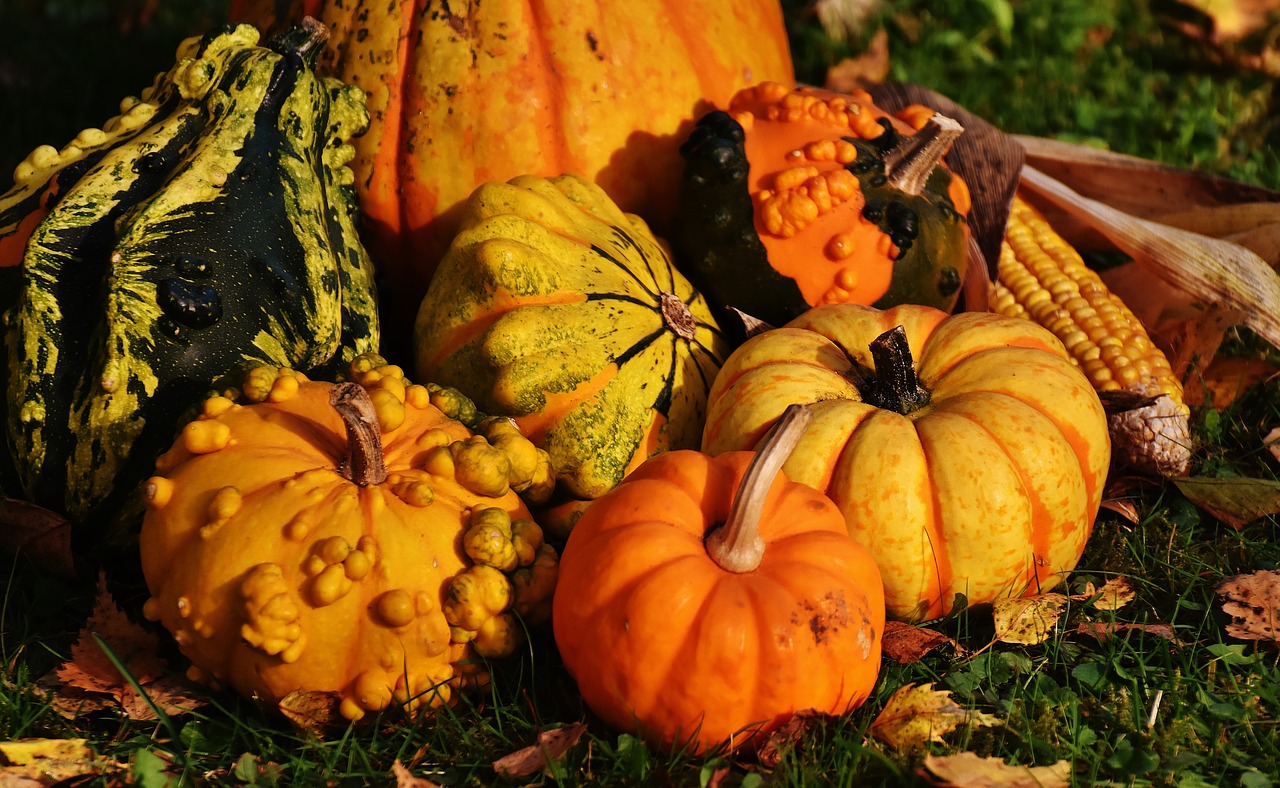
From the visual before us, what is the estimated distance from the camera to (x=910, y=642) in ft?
8.96

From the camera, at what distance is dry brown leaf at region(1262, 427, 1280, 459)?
141 inches

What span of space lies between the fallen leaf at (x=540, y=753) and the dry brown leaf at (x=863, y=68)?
4.01 metres

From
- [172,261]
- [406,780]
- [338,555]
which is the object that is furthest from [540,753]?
[172,261]

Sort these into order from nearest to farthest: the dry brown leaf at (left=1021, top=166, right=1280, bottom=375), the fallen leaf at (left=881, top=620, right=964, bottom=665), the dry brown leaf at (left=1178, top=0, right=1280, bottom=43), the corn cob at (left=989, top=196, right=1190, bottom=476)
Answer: the fallen leaf at (left=881, top=620, right=964, bottom=665)
the corn cob at (left=989, top=196, right=1190, bottom=476)
the dry brown leaf at (left=1021, top=166, right=1280, bottom=375)
the dry brown leaf at (left=1178, top=0, right=1280, bottom=43)

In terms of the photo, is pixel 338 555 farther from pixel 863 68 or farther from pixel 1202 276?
pixel 863 68

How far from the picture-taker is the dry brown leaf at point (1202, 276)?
3.86 m

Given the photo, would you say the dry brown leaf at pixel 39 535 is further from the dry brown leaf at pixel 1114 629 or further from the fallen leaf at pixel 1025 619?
the dry brown leaf at pixel 1114 629

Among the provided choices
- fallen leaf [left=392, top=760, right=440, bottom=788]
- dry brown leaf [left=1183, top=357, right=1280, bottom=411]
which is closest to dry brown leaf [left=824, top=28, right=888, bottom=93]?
dry brown leaf [left=1183, top=357, right=1280, bottom=411]

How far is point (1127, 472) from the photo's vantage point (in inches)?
139

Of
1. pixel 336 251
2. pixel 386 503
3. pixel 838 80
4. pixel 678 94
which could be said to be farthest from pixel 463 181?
pixel 838 80

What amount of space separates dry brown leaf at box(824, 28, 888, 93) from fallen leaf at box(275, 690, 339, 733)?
414cm

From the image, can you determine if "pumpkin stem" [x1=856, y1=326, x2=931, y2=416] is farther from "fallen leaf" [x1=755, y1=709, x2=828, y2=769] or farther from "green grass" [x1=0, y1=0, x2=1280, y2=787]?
"fallen leaf" [x1=755, y1=709, x2=828, y2=769]

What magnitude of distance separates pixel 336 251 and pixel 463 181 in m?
0.53

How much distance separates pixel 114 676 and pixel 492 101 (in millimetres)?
1970
